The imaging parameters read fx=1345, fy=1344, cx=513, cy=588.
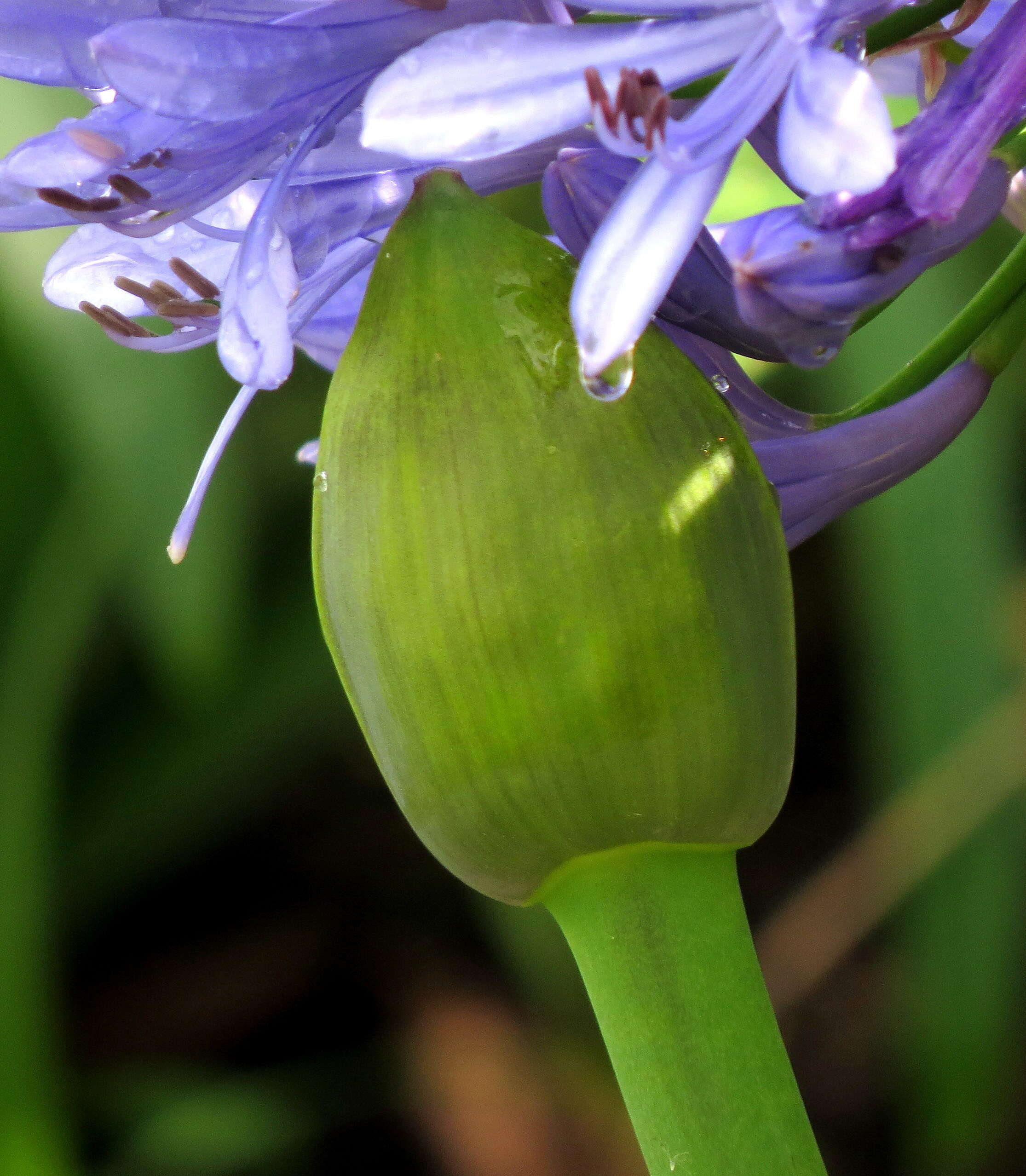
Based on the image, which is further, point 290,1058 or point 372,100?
point 290,1058

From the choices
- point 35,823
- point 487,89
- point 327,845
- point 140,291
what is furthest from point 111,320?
point 327,845

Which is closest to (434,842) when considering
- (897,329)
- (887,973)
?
(897,329)

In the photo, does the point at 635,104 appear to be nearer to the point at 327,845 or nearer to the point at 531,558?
Result: the point at 531,558

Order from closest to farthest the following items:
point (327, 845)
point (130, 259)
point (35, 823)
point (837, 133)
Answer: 1. point (837, 133)
2. point (130, 259)
3. point (35, 823)
4. point (327, 845)

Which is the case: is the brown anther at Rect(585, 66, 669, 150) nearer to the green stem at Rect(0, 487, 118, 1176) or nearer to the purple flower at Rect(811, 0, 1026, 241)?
the purple flower at Rect(811, 0, 1026, 241)

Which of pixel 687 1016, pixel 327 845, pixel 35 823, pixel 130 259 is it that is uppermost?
pixel 130 259

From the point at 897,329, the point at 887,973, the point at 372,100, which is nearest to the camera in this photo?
the point at 372,100

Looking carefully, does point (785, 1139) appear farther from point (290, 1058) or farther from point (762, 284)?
point (290, 1058)
